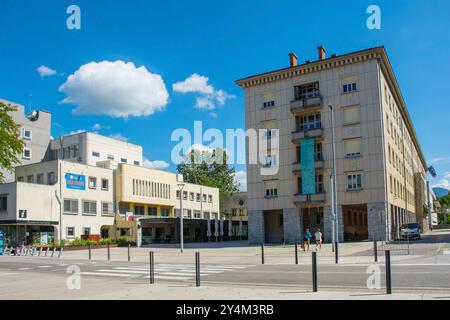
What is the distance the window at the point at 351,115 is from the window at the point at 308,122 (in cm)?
263

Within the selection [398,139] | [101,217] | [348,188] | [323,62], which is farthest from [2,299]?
[398,139]

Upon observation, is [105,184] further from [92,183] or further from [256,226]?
[256,226]

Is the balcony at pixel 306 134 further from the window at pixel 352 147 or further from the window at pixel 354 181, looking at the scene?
the window at pixel 354 181

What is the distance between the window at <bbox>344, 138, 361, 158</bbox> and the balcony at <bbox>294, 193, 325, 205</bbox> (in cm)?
455

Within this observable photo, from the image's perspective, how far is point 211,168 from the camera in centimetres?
10219

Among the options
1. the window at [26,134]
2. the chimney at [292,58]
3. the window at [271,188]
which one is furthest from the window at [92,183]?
the chimney at [292,58]

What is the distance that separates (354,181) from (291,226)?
7542 millimetres

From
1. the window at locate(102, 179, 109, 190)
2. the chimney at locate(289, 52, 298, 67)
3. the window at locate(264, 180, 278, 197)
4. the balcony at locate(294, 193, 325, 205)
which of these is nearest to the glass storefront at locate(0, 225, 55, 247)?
the window at locate(102, 179, 109, 190)

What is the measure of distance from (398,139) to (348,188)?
16995 millimetres

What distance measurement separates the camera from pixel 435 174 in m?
115

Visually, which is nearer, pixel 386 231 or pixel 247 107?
pixel 386 231
